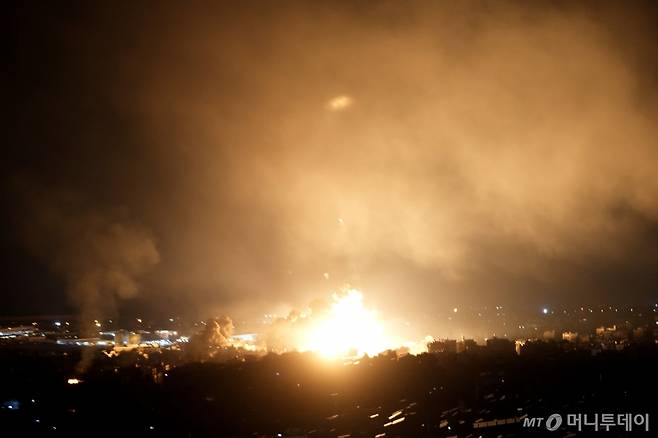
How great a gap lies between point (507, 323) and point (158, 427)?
1722 inches

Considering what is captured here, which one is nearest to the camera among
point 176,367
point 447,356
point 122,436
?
point 122,436

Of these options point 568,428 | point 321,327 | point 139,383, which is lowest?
point 568,428

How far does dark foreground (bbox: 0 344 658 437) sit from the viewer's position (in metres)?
20.6

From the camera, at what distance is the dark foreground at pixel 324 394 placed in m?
20.6

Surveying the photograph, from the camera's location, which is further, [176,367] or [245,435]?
[176,367]

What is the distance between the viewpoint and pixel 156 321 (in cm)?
5325

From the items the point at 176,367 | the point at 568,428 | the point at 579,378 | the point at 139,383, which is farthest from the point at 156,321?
the point at 568,428

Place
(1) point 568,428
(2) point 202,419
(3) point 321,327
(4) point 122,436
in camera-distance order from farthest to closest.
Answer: (3) point 321,327 → (2) point 202,419 → (4) point 122,436 → (1) point 568,428

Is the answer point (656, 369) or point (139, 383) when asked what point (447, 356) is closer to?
point (656, 369)

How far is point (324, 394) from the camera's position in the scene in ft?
84.1

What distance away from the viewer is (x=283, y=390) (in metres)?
26.2

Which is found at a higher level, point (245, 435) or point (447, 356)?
point (447, 356)

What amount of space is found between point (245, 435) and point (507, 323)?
1684 inches

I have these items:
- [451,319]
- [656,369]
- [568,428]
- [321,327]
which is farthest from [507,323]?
[568,428]
